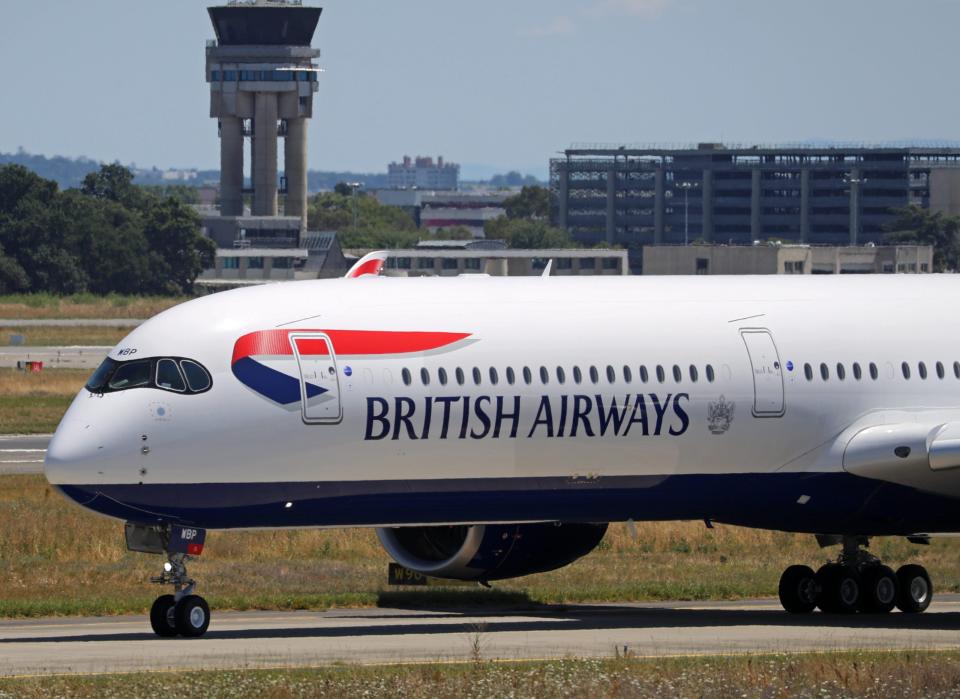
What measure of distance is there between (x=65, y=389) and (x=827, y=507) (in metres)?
55.5

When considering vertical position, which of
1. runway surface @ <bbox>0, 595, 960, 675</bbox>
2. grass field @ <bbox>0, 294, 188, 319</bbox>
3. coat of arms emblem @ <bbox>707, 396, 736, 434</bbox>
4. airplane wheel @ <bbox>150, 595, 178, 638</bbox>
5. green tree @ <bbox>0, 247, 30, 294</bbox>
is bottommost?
runway surface @ <bbox>0, 595, 960, 675</bbox>

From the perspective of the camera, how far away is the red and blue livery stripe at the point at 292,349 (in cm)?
2880

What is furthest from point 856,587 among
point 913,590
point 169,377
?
point 169,377

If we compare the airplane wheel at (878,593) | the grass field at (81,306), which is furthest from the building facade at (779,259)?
the airplane wheel at (878,593)

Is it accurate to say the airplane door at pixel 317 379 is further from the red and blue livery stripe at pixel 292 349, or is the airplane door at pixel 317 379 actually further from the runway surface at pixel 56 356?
the runway surface at pixel 56 356

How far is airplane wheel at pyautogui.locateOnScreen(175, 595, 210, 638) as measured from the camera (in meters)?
28.5

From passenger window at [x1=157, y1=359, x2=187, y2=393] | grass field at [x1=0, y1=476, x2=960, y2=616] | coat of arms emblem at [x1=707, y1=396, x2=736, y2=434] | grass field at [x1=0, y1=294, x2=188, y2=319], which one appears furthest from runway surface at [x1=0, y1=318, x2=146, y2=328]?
passenger window at [x1=157, y1=359, x2=187, y2=393]

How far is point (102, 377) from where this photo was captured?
28641 mm

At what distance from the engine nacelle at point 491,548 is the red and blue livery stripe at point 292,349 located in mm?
3407

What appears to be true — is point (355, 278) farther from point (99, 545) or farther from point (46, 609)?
point (99, 545)

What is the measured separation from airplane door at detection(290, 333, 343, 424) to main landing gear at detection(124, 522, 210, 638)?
2355mm

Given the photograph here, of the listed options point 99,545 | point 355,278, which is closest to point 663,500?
point 355,278

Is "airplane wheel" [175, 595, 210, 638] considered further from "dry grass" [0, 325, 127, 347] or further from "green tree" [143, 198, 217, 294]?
"green tree" [143, 198, 217, 294]

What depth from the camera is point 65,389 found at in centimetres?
8262
